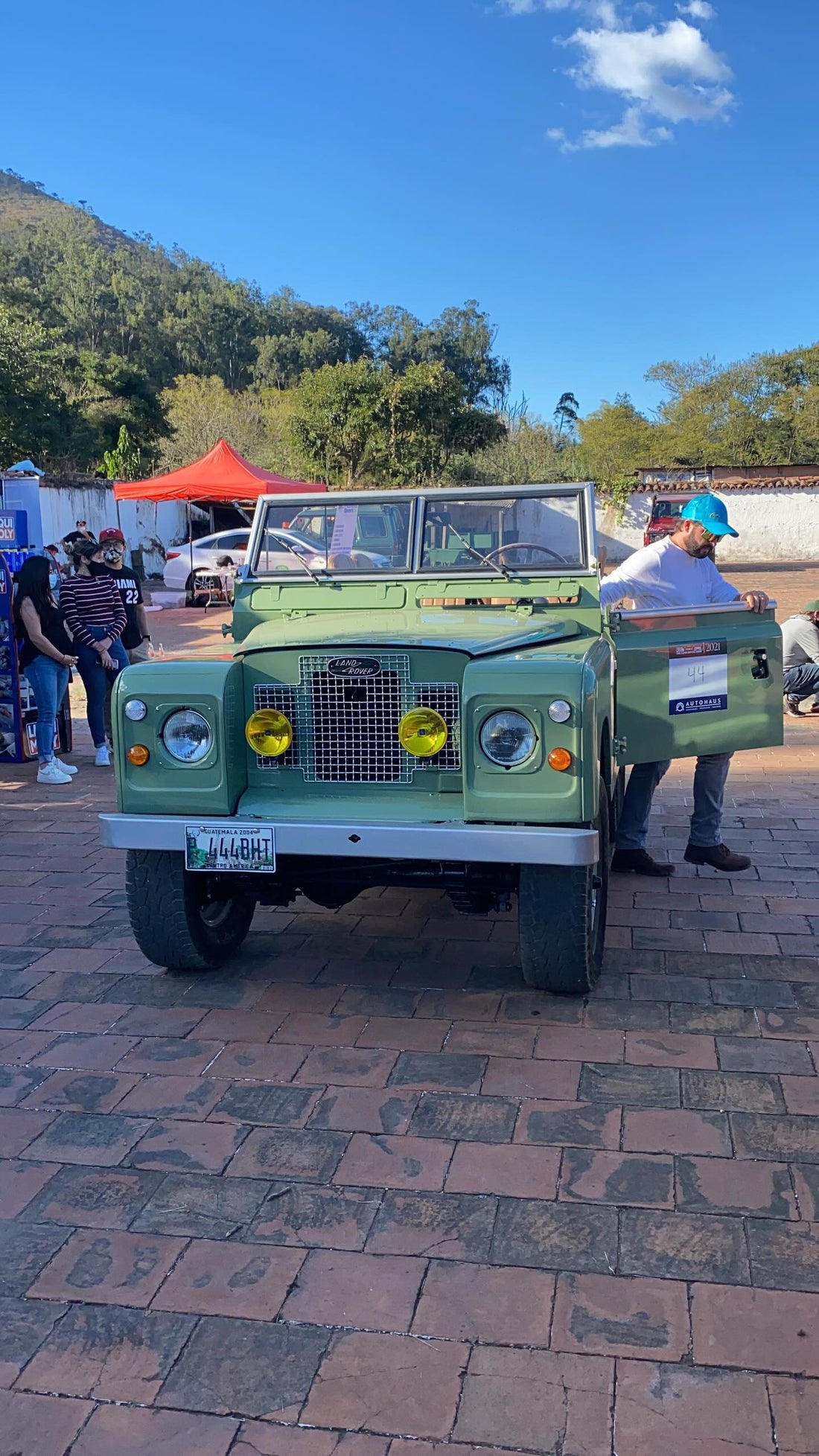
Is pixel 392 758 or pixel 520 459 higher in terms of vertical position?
pixel 520 459

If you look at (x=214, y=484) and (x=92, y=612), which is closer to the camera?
(x=92, y=612)

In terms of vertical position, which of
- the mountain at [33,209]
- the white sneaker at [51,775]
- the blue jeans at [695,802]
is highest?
the mountain at [33,209]

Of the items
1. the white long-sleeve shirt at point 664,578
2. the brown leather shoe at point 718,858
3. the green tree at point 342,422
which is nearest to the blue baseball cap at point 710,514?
the white long-sleeve shirt at point 664,578

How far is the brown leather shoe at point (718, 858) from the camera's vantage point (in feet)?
18.8

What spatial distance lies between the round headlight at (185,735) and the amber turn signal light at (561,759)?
1.20 metres

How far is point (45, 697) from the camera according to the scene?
813 cm

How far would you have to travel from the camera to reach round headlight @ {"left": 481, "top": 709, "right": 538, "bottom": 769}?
3646 mm

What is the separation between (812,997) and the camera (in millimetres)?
4125

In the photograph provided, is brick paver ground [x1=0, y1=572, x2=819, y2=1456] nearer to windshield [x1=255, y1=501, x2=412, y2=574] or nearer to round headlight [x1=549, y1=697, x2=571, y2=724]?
round headlight [x1=549, y1=697, x2=571, y2=724]

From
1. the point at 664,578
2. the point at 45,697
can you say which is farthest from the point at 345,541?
the point at 45,697

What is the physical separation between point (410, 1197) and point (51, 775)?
577 centimetres

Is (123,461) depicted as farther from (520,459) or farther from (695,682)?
(695,682)

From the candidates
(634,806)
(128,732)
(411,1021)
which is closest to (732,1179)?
(411,1021)

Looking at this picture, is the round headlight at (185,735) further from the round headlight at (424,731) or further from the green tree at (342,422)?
the green tree at (342,422)
